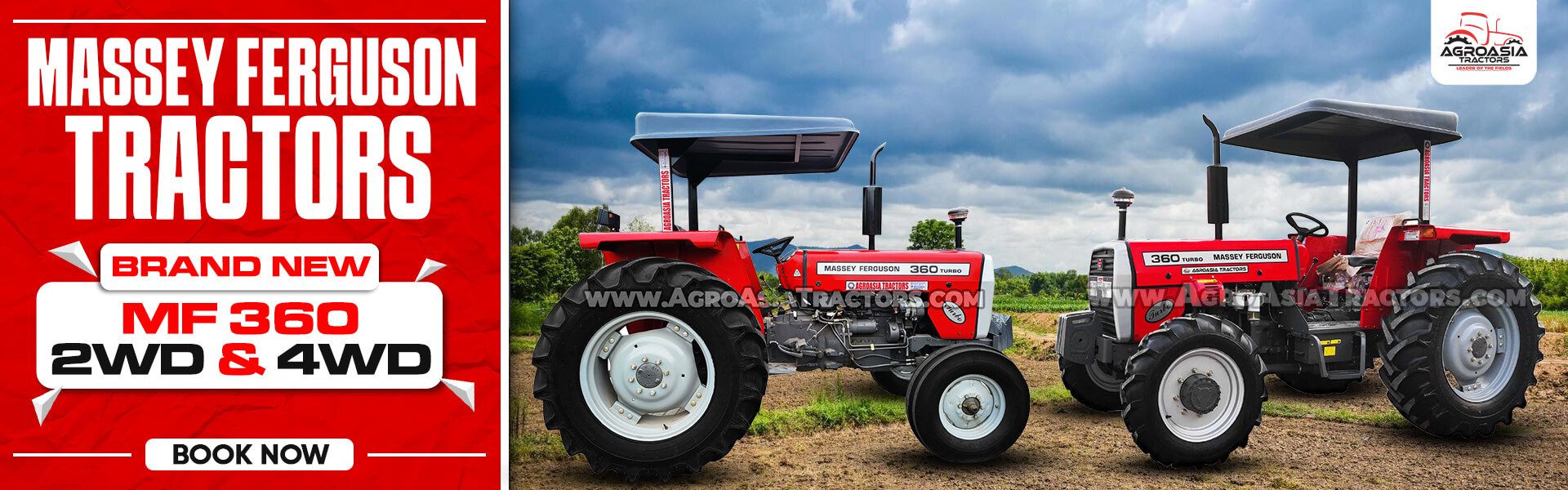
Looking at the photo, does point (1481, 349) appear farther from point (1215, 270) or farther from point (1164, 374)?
point (1164, 374)

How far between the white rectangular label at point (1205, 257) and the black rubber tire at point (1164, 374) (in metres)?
0.64

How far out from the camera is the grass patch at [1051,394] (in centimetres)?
607

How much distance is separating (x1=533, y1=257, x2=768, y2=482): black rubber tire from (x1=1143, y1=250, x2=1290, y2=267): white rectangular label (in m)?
2.59

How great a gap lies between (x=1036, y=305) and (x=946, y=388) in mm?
8943

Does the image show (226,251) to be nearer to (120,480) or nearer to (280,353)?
(280,353)

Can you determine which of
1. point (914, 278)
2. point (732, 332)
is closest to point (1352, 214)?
point (914, 278)

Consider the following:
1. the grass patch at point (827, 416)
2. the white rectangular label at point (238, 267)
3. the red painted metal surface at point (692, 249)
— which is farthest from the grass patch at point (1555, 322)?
the white rectangular label at point (238, 267)

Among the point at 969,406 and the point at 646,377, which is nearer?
the point at 646,377

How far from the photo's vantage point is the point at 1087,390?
5672 mm

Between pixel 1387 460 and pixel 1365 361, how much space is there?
845 mm

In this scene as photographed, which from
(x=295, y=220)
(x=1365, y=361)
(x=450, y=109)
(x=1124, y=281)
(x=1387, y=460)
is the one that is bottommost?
(x=1387, y=460)

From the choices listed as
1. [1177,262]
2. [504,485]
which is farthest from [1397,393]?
[504,485]

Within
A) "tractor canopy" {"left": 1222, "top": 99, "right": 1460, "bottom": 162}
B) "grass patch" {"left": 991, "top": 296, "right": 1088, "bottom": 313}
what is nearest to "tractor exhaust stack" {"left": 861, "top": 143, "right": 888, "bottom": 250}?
"tractor canopy" {"left": 1222, "top": 99, "right": 1460, "bottom": 162}

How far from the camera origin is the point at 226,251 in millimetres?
3365
